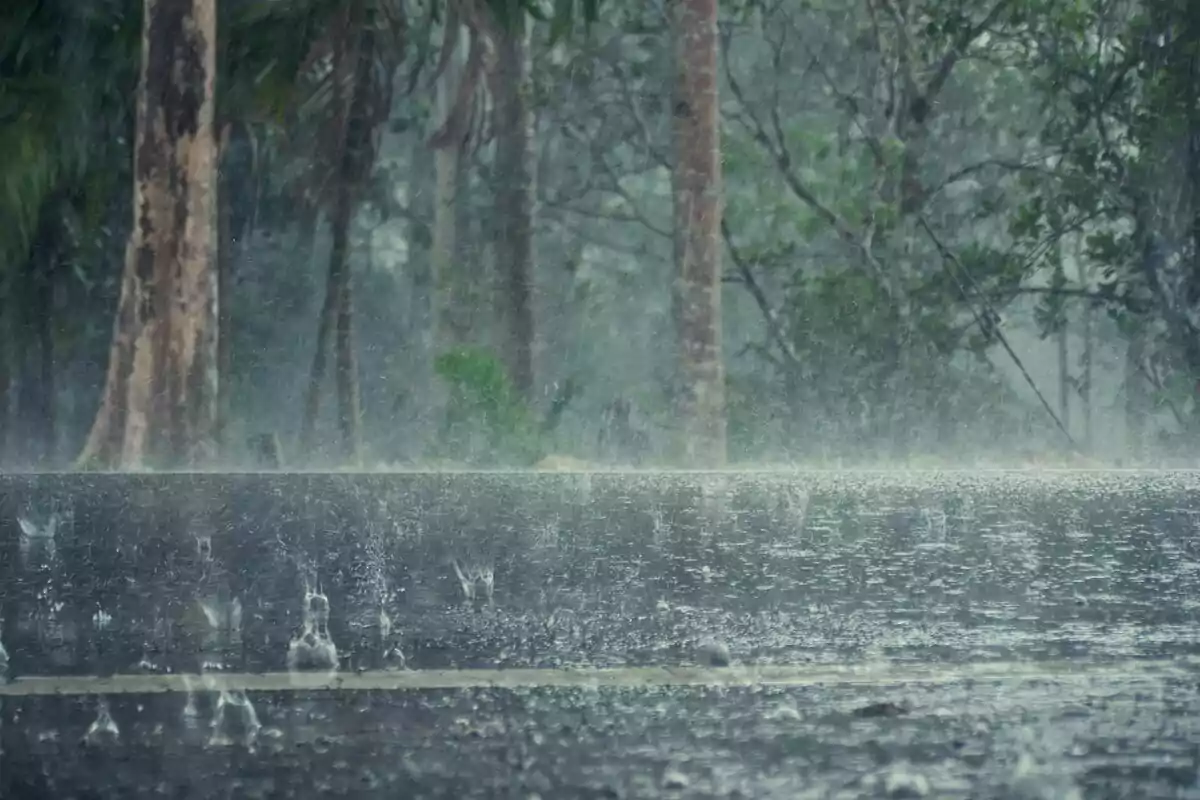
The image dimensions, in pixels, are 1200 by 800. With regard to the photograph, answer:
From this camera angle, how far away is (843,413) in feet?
79.8

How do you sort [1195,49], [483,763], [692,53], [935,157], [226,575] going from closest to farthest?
[483,763] → [226,575] → [692,53] → [1195,49] → [935,157]

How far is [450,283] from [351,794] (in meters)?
29.1

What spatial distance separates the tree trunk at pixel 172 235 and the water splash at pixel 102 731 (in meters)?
11.6

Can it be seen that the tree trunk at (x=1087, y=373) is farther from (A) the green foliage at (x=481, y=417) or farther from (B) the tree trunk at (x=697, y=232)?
(A) the green foliage at (x=481, y=417)

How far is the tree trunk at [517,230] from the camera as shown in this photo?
979 inches

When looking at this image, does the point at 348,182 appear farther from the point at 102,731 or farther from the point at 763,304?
the point at 102,731

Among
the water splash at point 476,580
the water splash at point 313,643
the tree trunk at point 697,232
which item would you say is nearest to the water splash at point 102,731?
the water splash at point 313,643

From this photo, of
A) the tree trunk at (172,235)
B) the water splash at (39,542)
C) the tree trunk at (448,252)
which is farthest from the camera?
the tree trunk at (448,252)

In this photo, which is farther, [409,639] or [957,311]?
[957,311]

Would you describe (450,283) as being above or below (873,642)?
above

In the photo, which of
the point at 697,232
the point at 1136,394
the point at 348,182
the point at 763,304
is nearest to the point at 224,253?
the point at 348,182

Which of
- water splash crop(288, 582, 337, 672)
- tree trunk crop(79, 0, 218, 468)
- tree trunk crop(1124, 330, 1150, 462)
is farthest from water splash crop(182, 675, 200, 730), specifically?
tree trunk crop(1124, 330, 1150, 462)

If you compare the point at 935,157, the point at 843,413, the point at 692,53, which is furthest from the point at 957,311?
the point at 935,157

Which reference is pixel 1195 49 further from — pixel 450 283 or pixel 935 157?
pixel 935 157
